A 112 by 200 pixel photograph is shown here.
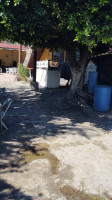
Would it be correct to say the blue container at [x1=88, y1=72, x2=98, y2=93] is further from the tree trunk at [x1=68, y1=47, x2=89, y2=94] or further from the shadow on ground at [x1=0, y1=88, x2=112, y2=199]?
the shadow on ground at [x1=0, y1=88, x2=112, y2=199]

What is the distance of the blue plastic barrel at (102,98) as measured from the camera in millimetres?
7191

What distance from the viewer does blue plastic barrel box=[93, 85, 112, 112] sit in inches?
283

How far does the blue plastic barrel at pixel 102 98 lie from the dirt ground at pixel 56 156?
402 millimetres

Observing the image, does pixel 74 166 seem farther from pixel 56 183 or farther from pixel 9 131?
pixel 9 131

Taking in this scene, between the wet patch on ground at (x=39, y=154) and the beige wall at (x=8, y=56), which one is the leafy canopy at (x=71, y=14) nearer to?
the wet patch on ground at (x=39, y=154)

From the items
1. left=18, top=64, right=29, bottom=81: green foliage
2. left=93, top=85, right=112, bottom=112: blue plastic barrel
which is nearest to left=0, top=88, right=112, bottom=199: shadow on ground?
left=93, top=85, right=112, bottom=112: blue plastic barrel

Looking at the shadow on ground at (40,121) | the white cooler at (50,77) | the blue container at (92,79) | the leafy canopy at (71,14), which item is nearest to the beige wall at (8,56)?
the white cooler at (50,77)

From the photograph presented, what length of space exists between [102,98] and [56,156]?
4.08m

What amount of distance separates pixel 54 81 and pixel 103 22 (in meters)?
7.69

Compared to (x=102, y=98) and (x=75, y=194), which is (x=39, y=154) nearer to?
(x=75, y=194)

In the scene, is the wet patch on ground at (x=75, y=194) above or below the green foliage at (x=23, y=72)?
below

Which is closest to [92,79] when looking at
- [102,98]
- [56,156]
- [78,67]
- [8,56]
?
[78,67]

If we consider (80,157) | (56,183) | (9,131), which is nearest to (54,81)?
(9,131)

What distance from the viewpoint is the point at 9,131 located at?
5109 millimetres
